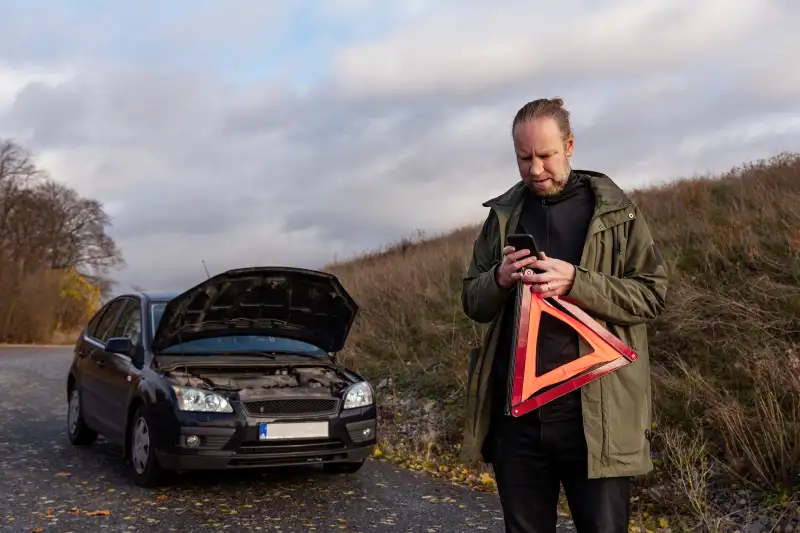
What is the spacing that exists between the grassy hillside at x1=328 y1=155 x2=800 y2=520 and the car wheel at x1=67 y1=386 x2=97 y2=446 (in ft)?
11.4

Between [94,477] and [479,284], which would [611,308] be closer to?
[479,284]

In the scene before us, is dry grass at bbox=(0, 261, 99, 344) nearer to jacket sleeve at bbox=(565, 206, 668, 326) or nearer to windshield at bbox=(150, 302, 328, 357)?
windshield at bbox=(150, 302, 328, 357)

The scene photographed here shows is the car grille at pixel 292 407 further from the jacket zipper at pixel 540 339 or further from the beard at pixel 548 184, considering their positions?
the beard at pixel 548 184

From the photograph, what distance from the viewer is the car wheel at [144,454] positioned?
246 inches

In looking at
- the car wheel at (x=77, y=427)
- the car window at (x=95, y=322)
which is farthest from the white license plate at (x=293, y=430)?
the car window at (x=95, y=322)

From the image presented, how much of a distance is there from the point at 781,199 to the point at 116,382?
8.79m

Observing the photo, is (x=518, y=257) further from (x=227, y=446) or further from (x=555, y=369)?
(x=227, y=446)

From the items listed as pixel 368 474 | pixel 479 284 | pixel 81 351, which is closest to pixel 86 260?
pixel 81 351

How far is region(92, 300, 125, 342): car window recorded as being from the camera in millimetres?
8189

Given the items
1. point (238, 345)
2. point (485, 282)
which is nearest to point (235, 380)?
point (238, 345)

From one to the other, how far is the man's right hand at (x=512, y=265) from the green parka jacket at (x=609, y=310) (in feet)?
0.18

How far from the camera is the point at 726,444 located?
590cm

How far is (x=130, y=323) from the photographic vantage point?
24.9 ft

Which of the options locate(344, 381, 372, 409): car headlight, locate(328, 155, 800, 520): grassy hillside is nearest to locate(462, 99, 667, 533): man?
locate(328, 155, 800, 520): grassy hillside
